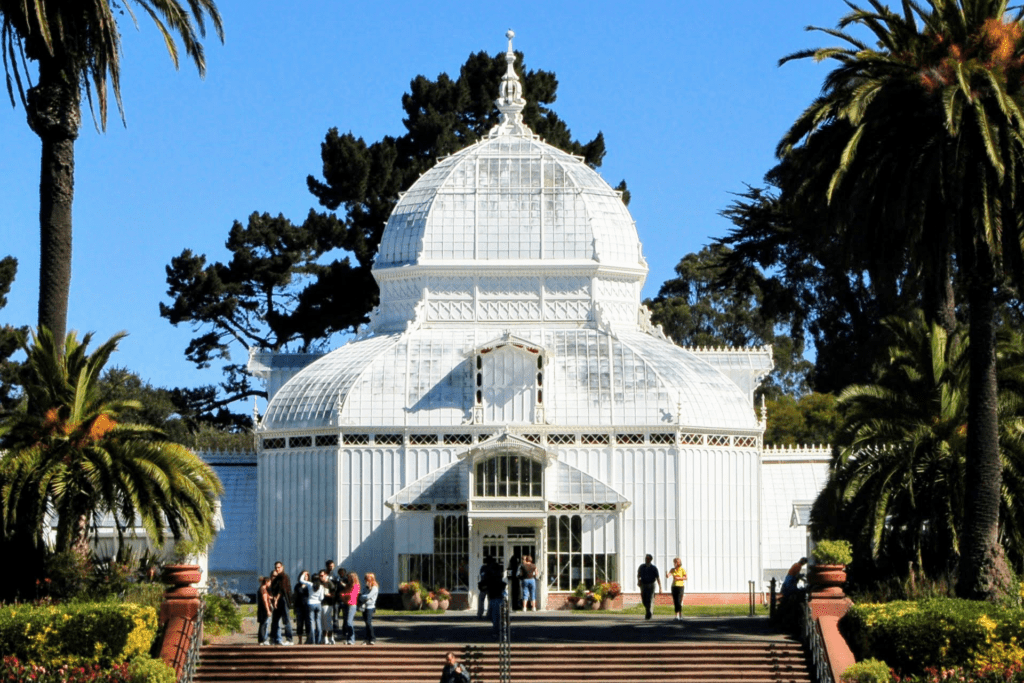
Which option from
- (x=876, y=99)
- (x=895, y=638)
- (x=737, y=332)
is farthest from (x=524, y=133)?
(x=737, y=332)

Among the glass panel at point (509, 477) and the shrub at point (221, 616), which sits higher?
the glass panel at point (509, 477)

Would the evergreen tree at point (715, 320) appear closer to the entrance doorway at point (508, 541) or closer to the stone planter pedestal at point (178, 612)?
the entrance doorway at point (508, 541)

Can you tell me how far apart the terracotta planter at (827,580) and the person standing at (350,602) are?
9705mm

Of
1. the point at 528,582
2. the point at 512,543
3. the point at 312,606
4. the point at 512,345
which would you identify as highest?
the point at 512,345

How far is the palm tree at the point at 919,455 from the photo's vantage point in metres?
41.0

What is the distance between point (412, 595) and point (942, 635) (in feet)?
74.3

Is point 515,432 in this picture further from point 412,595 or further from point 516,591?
point 412,595

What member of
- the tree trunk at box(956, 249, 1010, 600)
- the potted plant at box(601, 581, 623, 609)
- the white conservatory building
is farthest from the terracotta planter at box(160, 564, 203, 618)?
the potted plant at box(601, 581, 623, 609)

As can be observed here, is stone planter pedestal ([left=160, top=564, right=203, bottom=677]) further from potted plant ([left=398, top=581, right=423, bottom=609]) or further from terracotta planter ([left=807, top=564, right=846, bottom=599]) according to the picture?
potted plant ([left=398, top=581, right=423, bottom=609])

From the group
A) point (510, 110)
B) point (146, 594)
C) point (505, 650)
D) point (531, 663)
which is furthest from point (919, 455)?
point (510, 110)

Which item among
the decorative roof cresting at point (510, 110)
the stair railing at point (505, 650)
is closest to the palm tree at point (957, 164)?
the stair railing at point (505, 650)

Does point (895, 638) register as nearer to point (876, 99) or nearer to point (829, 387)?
point (876, 99)

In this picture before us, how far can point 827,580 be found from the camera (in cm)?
3825

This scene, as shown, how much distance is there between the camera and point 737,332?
4232 inches
